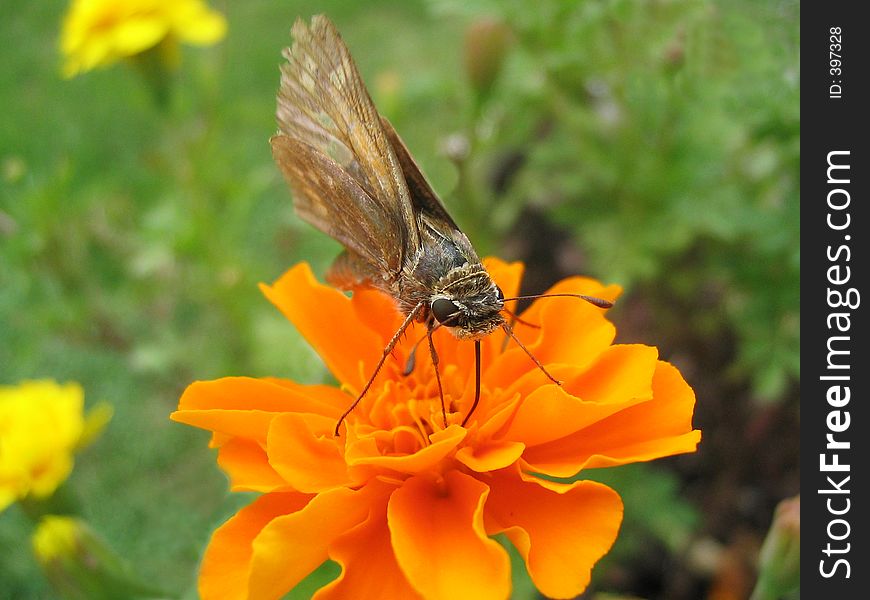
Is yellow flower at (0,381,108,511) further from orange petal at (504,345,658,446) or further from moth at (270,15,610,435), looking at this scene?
orange petal at (504,345,658,446)

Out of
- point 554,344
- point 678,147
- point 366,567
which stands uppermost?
point 678,147

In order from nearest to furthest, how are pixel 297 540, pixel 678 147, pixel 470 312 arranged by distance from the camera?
pixel 297 540, pixel 470 312, pixel 678 147

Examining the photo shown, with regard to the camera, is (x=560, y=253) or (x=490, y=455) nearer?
(x=490, y=455)

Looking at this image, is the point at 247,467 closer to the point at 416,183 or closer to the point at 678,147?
the point at 416,183

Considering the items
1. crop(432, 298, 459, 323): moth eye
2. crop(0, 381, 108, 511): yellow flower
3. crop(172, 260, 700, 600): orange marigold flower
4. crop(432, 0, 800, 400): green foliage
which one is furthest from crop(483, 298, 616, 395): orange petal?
crop(0, 381, 108, 511): yellow flower

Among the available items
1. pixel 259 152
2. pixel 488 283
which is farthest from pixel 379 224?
pixel 259 152

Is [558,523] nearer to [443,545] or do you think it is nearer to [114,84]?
[443,545]
